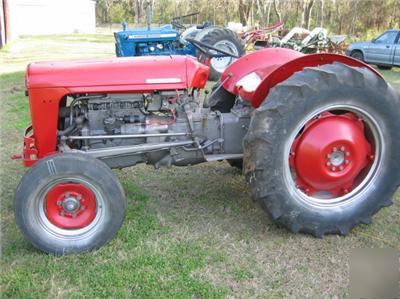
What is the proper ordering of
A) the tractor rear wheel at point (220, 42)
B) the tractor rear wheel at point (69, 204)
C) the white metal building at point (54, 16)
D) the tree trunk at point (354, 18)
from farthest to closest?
the white metal building at point (54, 16) < the tree trunk at point (354, 18) < the tractor rear wheel at point (220, 42) < the tractor rear wheel at point (69, 204)

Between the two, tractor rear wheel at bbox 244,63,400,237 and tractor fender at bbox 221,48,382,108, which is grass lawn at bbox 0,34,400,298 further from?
tractor fender at bbox 221,48,382,108

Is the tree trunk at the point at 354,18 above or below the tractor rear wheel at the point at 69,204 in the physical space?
above

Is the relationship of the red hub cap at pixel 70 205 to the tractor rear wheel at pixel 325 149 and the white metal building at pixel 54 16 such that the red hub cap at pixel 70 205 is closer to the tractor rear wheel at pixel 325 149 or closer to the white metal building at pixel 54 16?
the tractor rear wheel at pixel 325 149

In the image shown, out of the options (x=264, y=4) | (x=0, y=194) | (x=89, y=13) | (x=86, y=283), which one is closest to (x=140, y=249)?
(x=86, y=283)

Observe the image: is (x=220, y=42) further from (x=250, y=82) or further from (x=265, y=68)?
(x=250, y=82)

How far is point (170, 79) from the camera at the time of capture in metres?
3.31

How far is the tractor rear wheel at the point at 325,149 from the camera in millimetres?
3018

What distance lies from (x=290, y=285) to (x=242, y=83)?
158 cm

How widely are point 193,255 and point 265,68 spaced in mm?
1602

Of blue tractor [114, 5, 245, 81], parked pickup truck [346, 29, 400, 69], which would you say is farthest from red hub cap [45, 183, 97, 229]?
parked pickup truck [346, 29, 400, 69]

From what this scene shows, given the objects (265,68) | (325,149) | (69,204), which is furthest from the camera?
(265,68)

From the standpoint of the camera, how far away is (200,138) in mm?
3506

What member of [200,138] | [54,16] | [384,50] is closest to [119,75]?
[200,138]

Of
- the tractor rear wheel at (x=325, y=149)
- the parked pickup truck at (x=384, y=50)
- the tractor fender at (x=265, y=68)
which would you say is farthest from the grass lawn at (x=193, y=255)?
the parked pickup truck at (x=384, y=50)
